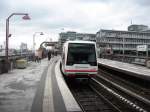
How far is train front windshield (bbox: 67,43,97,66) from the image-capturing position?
2095 centimetres

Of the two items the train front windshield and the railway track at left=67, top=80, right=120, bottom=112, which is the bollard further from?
the train front windshield

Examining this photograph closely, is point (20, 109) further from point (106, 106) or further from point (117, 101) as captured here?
point (117, 101)

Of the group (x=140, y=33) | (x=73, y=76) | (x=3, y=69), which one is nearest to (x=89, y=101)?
(x=73, y=76)

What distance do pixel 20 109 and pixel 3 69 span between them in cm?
1576

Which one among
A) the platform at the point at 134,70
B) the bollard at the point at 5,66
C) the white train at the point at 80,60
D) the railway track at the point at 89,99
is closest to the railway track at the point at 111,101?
the railway track at the point at 89,99

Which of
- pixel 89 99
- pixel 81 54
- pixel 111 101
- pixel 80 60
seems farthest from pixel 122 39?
pixel 111 101

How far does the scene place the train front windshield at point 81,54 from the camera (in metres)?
21.0

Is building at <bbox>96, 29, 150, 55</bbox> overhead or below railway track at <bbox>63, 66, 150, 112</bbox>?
overhead

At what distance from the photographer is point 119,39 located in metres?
129

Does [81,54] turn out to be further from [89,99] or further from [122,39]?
[122,39]

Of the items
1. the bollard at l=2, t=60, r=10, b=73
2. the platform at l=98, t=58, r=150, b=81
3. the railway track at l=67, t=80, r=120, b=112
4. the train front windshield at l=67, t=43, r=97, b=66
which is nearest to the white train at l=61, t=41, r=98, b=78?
the train front windshield at l=67, t=43, r=97, b=66

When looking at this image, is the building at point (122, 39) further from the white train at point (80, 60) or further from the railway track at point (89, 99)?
the white train at point (80, 60)

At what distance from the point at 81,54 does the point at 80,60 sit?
418 mm

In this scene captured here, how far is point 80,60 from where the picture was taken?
68.7ft
